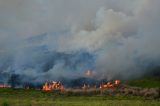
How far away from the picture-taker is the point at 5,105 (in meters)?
121

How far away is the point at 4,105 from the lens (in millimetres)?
120625

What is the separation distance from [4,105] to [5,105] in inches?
25.9
